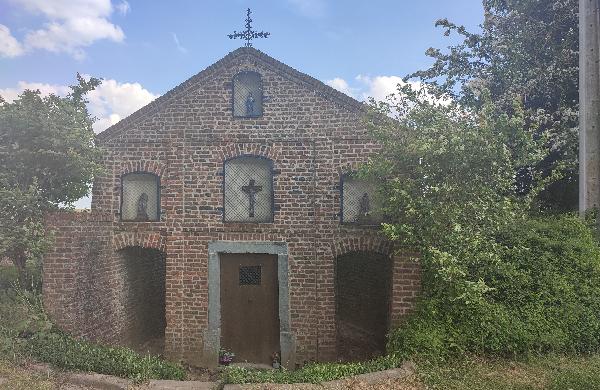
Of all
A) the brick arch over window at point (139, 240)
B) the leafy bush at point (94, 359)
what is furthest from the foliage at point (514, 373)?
the brick arch over window at point (139, 240)

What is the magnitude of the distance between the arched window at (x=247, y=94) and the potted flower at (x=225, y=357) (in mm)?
5310

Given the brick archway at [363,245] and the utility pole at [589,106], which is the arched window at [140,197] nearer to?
the brick archway at [363,245]

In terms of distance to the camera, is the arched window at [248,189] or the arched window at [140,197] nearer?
the arched window at [248,189]

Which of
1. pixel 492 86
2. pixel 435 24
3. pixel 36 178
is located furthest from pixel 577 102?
pixel 36 178

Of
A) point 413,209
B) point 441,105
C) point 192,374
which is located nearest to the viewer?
point 413,209

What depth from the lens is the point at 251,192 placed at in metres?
9.25

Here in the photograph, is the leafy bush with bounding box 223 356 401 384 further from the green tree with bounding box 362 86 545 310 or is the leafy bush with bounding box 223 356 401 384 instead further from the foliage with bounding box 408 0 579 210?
the foliage with bounding box 408 0 579 210

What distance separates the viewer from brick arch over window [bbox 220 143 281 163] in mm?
9219

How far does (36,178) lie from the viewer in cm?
791

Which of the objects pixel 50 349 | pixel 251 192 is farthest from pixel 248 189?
pixel 50 349

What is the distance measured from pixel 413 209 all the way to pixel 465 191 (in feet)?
3.28

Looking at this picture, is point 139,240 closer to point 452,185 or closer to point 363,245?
point 363,245

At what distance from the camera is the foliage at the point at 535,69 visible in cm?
1122

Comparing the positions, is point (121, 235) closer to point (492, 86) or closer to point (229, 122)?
point (229, 122)
